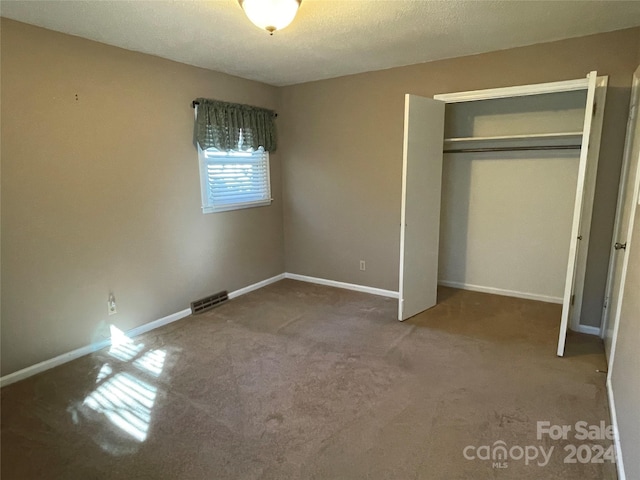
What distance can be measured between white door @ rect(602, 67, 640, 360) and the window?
335cm

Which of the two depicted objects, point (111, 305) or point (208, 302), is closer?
point (111, 305)

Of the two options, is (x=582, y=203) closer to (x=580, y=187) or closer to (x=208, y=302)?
(x=580, y=187)

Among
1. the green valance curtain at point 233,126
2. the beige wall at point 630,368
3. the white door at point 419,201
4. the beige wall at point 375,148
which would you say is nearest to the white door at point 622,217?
the beige wall at point 375,148

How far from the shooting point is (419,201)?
11.3ft

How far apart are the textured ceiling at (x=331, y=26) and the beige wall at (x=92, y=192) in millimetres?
226

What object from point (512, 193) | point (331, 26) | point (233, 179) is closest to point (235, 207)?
point (233, 179)

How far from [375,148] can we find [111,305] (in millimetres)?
2914

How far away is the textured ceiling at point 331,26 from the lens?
2.32 meters

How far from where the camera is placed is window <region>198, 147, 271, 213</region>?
12.6 feet

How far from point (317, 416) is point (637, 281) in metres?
1.81

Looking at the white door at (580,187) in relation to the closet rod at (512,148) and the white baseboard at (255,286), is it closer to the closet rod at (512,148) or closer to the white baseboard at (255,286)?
the closet rod at (512,148)

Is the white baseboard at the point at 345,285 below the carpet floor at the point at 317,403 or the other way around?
the other way around

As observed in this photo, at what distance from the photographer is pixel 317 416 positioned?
7.30ft

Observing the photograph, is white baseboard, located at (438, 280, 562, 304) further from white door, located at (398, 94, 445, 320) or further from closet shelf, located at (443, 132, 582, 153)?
closet shelf, located at (443, 132, 582, 153)
